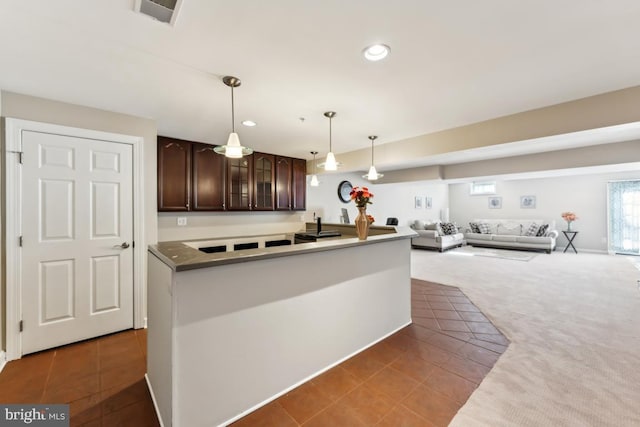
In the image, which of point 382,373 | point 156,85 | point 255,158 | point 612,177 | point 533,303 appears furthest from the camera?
point 612,177

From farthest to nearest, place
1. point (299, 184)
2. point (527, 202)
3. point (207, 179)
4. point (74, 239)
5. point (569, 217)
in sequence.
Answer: point (527, 202)
point (569, 217)
point (299, 184)
point (207, 179)
point (74, 239)

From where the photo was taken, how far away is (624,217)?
6.80 meters

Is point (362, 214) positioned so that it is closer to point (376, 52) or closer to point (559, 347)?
point (376, 52)

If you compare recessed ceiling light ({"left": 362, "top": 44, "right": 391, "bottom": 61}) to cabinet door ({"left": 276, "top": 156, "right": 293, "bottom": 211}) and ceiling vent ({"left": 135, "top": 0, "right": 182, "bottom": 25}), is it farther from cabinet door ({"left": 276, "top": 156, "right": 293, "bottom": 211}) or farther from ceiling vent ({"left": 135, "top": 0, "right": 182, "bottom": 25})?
cabinet door ({"left": 276, "top": 156, "right": 293, "bottom": 211})

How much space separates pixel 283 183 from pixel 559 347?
164 inches

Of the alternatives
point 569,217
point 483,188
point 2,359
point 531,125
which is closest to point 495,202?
point 483,188

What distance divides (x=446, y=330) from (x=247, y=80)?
3.11 m

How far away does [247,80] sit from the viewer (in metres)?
2.11

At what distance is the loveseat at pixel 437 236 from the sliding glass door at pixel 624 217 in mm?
3622

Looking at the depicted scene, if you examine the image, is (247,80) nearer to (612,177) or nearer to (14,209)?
(14,209)

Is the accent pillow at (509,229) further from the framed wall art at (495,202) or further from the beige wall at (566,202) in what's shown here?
the framed wall art at (495,202)

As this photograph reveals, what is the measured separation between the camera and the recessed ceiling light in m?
1.68

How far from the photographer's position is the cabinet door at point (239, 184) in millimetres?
4090

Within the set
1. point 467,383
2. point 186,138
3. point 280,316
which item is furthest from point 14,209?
point 467,383
